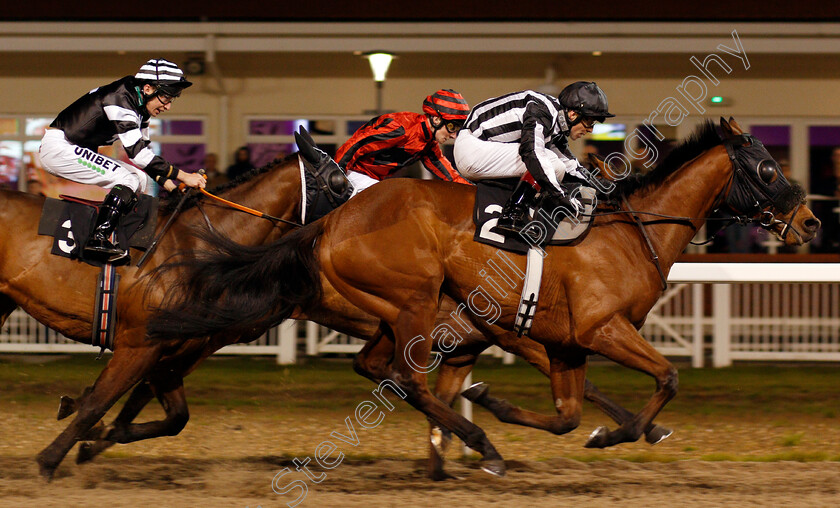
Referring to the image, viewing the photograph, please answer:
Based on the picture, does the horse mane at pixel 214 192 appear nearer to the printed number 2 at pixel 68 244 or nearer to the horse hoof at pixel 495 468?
the printed number 2 at pixel 68 244

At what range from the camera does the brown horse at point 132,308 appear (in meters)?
4.43

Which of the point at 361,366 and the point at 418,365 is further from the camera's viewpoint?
the point at 361,366

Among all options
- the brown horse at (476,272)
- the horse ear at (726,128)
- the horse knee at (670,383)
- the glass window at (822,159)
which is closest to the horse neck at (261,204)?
the brown horse at (476,272)

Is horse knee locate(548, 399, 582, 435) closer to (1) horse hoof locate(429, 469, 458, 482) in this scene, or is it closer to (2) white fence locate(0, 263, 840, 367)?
(1) horse hoof locate(429, 469, 458, 482)

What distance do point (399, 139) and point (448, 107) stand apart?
1.04 feet

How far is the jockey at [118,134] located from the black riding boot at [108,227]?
0.04ft

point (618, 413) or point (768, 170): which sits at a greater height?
point (768, 170)

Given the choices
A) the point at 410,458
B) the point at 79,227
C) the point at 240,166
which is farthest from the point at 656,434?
the point at 240,166

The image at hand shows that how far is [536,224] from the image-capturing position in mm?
4387

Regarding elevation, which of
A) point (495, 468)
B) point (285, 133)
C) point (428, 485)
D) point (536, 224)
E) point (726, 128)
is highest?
point (285, 133)

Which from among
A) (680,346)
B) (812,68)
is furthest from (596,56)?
(680,346)

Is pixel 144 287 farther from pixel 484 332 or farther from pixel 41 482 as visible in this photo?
pixel 484 332

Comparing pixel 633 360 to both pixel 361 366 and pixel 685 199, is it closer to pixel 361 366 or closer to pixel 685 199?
pixel 685 199

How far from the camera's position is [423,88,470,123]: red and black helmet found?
509 centimetres
